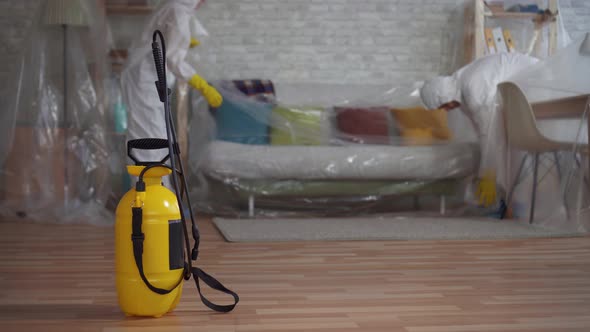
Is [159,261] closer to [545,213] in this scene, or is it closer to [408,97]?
[545,213]

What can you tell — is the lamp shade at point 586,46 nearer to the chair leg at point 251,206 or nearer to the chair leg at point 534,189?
the chair leg at point 534,189

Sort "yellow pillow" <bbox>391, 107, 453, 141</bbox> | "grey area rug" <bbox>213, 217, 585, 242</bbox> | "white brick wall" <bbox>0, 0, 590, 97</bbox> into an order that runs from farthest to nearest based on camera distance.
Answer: "white brick wall" <bbox>0, 0, 590, 97</bbox>, "yellow pillow" <bbox>391, 107, 453, 141</bbox>, "grey area rug" <bbox>213, 217, 585, 242</bbox>

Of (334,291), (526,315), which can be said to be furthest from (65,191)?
(526,315)

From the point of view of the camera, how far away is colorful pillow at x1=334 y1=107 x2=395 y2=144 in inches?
157

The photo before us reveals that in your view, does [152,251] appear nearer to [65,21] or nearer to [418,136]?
[65,21]

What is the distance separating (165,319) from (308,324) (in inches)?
12.9

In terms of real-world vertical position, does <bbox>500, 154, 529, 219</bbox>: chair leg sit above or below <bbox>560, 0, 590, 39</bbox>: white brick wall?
below

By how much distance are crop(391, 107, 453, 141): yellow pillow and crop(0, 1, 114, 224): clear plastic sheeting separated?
1.68m

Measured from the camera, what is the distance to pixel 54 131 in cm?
363

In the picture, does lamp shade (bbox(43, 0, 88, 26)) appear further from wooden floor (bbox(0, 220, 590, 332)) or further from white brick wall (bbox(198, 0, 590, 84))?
white brick wall (bbox(198, 0, 590, 84))

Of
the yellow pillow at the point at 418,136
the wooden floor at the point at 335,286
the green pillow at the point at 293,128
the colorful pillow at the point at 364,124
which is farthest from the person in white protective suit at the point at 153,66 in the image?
the yellow pillow at the point at 418,136

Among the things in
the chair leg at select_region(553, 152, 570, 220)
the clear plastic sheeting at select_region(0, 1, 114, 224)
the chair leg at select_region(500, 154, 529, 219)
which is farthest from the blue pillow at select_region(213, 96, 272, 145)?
the chair leg at select_region(553, 152, 570, 220)

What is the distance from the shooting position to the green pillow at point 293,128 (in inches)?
154

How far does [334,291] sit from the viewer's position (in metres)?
1.90
